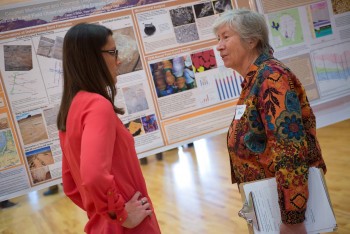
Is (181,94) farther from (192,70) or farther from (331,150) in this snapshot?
(331,150)

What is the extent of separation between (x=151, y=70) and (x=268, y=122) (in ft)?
4.25

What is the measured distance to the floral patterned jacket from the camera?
144 cm

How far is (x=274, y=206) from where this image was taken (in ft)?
4.99

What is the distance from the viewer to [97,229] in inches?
57.8

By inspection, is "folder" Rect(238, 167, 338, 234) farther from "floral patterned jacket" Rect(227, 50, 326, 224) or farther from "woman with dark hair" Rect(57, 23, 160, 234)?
"woman with dark hair" Rect(57, 23, 160, 234)

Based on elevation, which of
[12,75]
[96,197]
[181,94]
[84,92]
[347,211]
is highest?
[12,75]

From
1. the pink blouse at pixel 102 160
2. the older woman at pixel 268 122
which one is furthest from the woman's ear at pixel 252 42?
the pink blouse at pixel 102 160

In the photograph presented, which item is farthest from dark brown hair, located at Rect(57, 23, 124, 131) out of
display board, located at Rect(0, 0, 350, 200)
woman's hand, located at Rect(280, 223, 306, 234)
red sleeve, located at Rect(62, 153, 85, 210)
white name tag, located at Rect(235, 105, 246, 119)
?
display board, located at Rect(0, 0, 350, 200)

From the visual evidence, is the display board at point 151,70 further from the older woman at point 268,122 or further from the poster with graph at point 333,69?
the older woman at point 268,122

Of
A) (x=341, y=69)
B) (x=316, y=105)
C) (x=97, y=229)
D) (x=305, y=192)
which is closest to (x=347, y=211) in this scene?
(x=316, y=105)

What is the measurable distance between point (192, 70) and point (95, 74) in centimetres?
143

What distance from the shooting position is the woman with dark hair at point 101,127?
1261mm

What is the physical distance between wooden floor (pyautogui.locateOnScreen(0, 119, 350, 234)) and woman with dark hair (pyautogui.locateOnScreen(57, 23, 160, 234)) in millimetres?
2314

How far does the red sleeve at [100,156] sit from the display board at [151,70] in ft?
3.96
